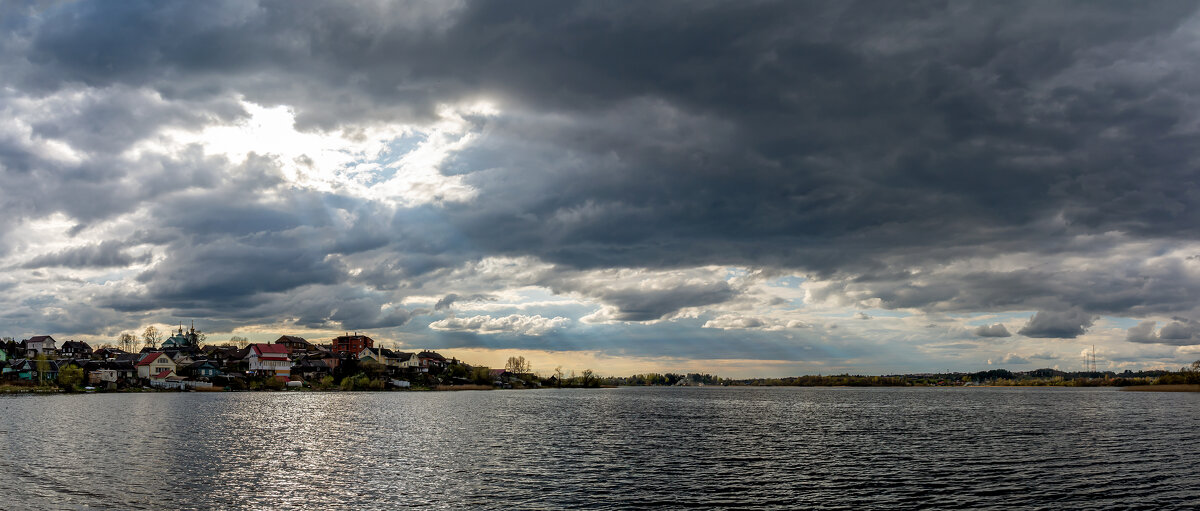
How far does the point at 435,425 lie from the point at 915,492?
72.1 m

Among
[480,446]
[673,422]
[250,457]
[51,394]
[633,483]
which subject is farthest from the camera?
[51,394]

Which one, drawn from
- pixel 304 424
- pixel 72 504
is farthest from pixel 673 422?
pixel 72 504

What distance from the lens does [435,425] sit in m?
103

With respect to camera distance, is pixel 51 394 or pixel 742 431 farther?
pixel 51 394

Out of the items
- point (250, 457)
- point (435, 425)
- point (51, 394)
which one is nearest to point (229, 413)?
point (435, 425)

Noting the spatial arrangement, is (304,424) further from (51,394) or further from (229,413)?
(51,394)

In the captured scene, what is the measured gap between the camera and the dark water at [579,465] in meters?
47.3

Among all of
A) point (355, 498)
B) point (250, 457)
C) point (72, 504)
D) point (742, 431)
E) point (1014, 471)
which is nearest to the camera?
point (72, 504)

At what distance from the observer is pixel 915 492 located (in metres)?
50.2

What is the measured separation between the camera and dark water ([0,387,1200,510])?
4728 centimetres

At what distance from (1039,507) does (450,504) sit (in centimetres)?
3898

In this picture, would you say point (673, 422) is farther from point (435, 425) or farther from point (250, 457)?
point (250, 457)

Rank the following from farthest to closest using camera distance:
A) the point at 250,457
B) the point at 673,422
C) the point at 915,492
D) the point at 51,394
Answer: the point at 51,394 < the point at 673,422 < the point at 250,457 < the point at 915,492

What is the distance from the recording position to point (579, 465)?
62438mm
